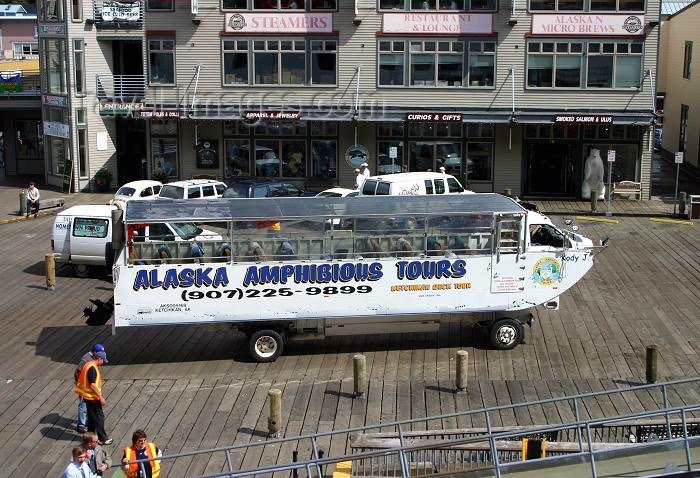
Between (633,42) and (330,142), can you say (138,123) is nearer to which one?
(330,142)

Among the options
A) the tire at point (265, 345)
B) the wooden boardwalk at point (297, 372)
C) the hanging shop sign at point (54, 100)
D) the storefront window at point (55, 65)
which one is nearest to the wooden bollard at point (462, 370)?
the wooden boardwalk at point (297, 372)

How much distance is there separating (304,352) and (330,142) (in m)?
20.0

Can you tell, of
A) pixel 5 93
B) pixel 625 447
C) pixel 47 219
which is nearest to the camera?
pixel 625 447

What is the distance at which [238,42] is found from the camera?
120 feet

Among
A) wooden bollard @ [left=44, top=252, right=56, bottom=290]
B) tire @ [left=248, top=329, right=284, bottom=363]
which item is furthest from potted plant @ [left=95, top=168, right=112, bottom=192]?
tire @ [left=248, top=329, right=284, bottom=363]

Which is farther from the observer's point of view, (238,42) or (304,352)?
(238,42)

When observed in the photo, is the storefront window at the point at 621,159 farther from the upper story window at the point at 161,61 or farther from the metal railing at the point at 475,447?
the metal railing at the point at 475,447

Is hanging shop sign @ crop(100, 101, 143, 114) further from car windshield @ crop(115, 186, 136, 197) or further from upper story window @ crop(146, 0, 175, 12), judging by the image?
car windshield @ crop(115, 186, 136, 197)

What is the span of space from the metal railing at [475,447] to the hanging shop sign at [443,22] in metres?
23.2

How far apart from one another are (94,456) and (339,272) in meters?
7.07

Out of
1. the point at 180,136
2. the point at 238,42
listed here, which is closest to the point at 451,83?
the point at 238,42

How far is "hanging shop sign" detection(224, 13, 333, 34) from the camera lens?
36219mm

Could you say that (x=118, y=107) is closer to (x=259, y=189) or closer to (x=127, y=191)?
(x=127, y=191)

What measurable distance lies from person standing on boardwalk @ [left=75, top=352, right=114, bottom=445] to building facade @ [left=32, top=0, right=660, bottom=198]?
2263cm
